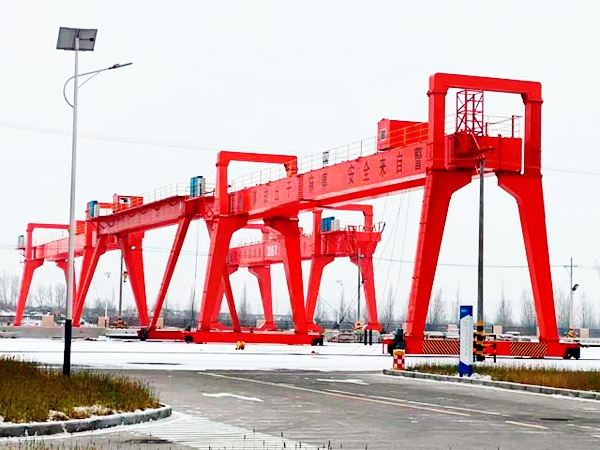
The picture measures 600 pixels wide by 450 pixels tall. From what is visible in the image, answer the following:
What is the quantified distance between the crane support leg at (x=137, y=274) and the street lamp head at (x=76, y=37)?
62282 mm

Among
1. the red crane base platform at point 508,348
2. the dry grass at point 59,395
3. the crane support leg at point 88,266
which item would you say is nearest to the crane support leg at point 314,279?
the crane support leg at point 88,266

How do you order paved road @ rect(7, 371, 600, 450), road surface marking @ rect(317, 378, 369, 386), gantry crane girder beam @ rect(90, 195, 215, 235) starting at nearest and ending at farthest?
paved road @ rect(7, 371, 600, 450), road surface marking @ rect(317, 378, 369, 386), gantry crane girder beam @ rect(90, 195, 215, 235)

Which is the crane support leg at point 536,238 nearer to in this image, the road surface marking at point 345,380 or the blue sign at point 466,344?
the blue sign at point 466,344

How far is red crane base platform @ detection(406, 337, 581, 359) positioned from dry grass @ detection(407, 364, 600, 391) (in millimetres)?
10756

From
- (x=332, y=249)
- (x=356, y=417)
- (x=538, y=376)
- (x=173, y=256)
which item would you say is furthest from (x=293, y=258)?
(x=356, y=417)

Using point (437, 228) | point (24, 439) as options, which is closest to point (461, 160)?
point (437, 228)

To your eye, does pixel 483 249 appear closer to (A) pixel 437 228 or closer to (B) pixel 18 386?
(A) pixel 437 228

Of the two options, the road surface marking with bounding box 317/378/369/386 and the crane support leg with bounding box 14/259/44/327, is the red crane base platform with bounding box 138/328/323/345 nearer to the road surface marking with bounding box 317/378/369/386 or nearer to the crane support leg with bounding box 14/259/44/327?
the road surface marking with bounding box 317/378/369/386

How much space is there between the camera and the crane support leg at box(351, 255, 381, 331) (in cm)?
8506

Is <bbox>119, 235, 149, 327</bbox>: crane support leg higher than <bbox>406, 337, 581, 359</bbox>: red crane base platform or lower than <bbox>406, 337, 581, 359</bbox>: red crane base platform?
higher

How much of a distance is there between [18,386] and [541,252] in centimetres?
3174

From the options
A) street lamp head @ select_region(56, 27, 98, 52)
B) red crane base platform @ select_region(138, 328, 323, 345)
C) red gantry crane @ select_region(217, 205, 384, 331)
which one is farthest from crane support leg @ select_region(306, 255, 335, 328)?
street lamp head @ select_region(56, 27, 98, 52)

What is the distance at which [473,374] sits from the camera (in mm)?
29828

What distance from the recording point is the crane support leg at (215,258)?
63.5 metres
